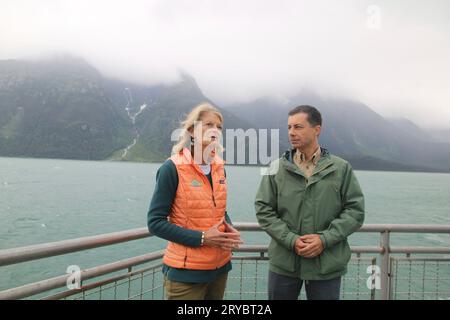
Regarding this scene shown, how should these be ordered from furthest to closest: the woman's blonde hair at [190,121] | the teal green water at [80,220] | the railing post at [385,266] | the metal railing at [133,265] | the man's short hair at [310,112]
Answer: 1. the teal green water at [80,220]
2. the railing post at [385,266]
3. the man's short hair at [310,112]
4. the woman's blonde hair at [190,121]
5. the metal railing at [133,265]

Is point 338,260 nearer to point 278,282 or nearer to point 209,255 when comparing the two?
point 278,282

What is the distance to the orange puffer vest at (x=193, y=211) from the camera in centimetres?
250

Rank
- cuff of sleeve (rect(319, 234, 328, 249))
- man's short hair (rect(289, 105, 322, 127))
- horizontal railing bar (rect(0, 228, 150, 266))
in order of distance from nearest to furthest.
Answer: horizontal railing bar (rect(0, 228, 150, 266)) → cuff of sleeve (rect(319, 234, 328, 249)) → man's short hair (rect(289, 105, 322, 127))

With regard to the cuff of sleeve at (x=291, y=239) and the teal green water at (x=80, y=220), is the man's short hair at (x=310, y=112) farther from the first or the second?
the teal green water at (x=80, y=220)

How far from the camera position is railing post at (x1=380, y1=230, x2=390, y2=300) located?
392cm

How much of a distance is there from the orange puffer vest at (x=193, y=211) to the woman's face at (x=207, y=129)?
0.46ft

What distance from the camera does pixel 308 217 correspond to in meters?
2.86

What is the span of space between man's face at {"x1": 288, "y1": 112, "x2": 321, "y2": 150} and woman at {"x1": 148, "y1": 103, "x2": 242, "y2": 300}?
0.74m

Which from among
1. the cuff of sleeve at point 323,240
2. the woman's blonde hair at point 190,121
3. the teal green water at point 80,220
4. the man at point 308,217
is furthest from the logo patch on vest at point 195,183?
the teal green water at point 80,220

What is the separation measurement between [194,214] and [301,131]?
1.19 metres

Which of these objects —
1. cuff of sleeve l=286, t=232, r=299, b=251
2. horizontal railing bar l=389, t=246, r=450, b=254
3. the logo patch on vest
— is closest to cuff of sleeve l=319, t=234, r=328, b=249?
cuff of sleeve l=286, t=232, r=299, b=251

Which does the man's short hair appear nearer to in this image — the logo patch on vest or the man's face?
the man's face
